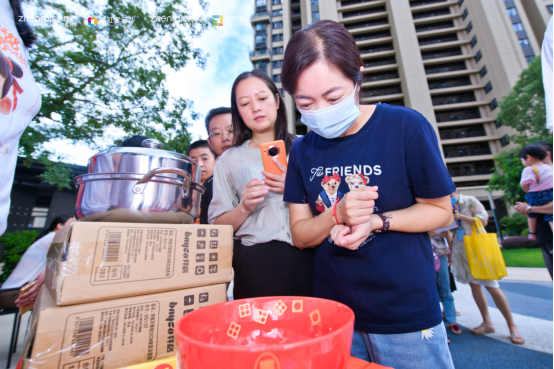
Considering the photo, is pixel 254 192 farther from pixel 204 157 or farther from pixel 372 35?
pixel 372 35

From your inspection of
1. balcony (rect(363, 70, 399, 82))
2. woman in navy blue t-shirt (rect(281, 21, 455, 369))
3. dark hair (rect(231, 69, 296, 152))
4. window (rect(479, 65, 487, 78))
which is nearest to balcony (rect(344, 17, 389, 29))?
balcony (rect(363, 70, 399, 82))

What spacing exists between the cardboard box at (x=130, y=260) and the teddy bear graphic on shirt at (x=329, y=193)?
1.16 feet

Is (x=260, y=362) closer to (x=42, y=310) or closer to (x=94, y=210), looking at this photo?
(x=42, y=310)

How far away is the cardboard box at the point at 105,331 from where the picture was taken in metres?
0.51

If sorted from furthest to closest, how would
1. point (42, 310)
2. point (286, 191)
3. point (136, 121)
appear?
1. point (136, 121)
2. point (286, 191)
3. point (42, 310)

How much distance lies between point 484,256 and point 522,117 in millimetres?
20156

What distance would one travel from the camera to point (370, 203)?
63cm

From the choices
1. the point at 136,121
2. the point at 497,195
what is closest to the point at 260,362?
the point at 136,121

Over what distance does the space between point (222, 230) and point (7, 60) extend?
0.93 meters

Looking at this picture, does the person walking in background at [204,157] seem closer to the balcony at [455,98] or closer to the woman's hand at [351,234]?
the woman's hand at [351,234]

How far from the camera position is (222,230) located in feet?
2.65

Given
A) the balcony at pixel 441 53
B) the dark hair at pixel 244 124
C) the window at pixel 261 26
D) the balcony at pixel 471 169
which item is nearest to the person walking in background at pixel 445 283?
the dark hair at pixel 244 124

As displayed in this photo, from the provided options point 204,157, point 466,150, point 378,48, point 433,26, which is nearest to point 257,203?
point 204,157

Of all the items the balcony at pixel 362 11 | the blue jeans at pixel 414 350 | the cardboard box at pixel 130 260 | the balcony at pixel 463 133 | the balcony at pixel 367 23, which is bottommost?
the blue jeans at pixel 414 350
